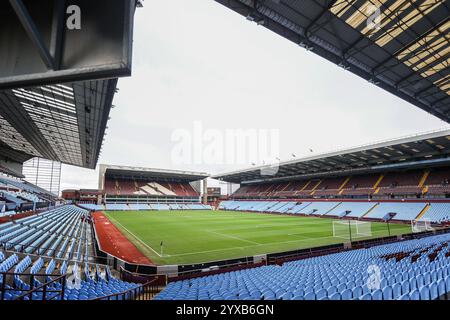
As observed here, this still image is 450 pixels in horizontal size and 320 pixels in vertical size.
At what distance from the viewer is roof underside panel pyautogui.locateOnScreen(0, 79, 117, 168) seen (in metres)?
14.7

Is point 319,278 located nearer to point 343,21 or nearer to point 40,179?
point 343,21

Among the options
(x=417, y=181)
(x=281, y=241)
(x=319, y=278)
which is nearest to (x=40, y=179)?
(x=281, y=241)

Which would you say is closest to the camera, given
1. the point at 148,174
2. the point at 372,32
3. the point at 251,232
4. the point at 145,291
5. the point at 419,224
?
the point at 372,32

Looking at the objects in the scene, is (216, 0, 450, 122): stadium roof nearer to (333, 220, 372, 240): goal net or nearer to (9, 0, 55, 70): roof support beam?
(9, 0, 55, 70): roof support beam

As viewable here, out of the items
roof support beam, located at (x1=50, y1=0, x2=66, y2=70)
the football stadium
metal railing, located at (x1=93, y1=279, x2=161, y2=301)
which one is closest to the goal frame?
the football stadium

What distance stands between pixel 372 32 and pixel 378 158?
139ft

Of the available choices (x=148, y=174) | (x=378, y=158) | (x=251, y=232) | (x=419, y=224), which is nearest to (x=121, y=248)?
(x=251, y=232)

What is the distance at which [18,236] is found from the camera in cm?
1375

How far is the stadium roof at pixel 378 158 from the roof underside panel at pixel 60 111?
35.7 m

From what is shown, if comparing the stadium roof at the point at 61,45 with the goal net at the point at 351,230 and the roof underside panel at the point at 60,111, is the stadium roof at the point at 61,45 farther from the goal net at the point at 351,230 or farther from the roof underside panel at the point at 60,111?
the goal net at the point at 351,230

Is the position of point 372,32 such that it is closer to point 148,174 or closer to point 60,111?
point 60,111

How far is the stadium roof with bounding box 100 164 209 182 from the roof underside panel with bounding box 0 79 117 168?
34952 millimetres

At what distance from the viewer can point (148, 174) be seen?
73500 millimetres
